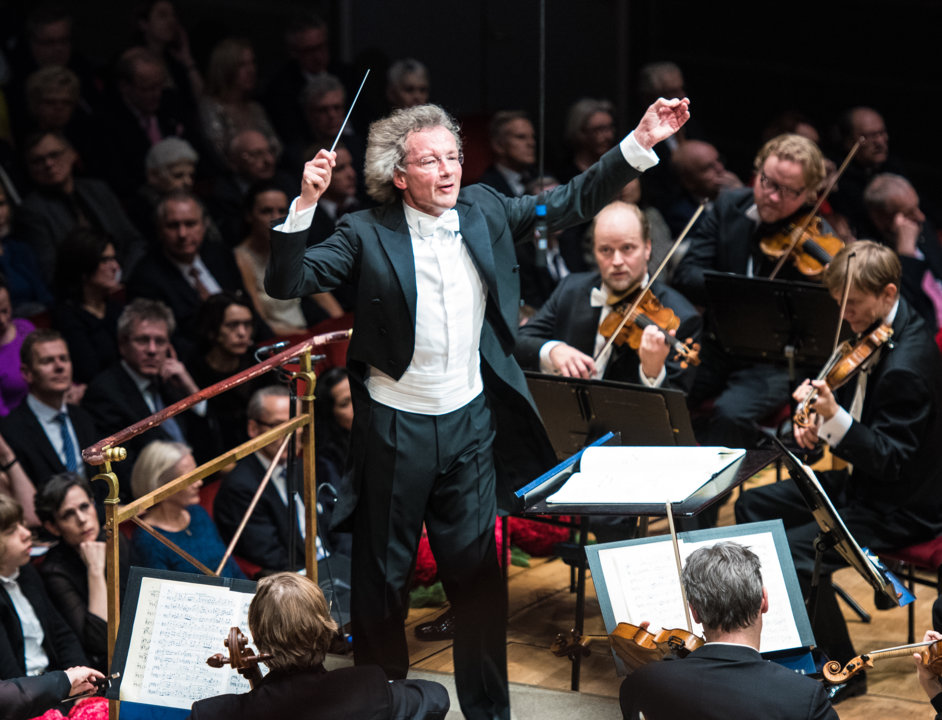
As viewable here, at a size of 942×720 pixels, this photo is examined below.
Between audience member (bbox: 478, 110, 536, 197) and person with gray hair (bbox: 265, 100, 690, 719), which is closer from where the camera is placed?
person with gray hair (bbox: 265, 100, 690, 719)

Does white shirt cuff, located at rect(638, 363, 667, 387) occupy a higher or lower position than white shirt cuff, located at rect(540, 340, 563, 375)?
lower

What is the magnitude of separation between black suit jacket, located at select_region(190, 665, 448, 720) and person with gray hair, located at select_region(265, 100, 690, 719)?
468 mm

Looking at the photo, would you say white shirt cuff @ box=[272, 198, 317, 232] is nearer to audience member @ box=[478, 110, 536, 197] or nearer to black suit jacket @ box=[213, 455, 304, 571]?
black suit jacket @ box=[213, 455, 304, 571]

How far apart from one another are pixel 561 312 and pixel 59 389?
5.79 ft

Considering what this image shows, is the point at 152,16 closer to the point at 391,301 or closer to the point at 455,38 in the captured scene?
the point at 455,38

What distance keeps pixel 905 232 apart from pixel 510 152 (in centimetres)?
200

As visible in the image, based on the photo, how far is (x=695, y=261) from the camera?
5012mm

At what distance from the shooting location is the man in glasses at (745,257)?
4.69 m

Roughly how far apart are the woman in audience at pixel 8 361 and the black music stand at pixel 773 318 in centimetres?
251

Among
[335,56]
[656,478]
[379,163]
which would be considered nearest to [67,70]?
[335,56]

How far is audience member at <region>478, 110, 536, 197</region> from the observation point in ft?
21.9

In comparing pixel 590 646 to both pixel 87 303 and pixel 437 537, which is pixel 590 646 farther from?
pixel 87 303

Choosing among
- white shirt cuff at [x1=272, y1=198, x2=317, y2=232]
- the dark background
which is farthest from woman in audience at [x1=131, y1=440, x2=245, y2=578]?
the dark background

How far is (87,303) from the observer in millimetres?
5203
